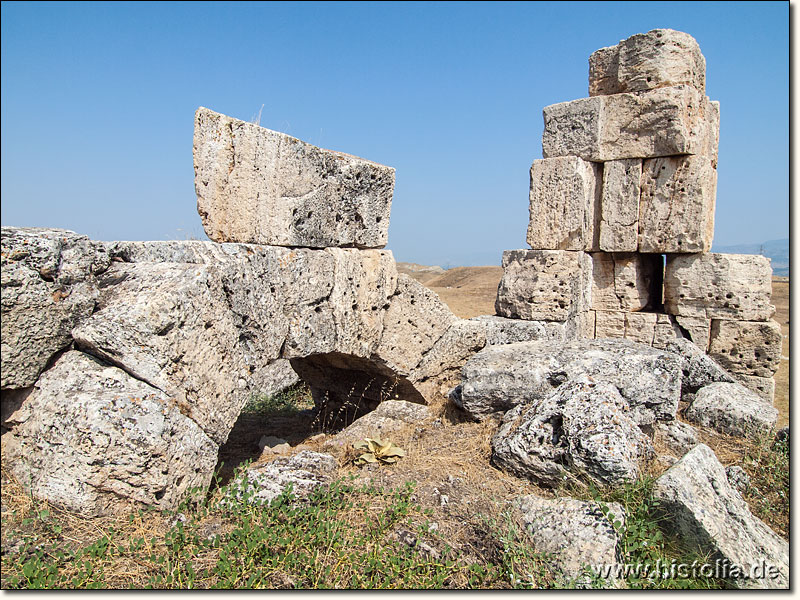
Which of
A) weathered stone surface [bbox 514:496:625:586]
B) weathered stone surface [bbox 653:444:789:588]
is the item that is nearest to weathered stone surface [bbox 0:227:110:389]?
weathered stone surface [bbox 514:496:625:586]

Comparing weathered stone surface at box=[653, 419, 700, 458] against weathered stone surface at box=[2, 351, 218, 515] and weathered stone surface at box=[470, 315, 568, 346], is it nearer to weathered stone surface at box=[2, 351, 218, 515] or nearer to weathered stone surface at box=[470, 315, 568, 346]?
weathered stone surface at box=[470, 315, 568, 346]

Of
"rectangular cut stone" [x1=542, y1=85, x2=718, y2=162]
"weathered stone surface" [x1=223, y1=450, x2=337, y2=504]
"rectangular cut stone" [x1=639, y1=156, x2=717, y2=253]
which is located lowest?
"weathered stone surface" [x1=223, y1=450, x2=337, y2=504]

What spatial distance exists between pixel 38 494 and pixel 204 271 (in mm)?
1316

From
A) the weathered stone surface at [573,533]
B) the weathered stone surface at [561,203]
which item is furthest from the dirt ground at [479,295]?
the weathered stone surface at [573,533]

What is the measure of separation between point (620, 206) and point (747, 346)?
6.48ft

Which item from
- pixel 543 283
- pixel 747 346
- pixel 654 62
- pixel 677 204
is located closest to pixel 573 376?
pixel 543 283

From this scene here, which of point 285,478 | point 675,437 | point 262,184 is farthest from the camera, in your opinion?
point 675,437

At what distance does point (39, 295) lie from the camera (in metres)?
2.85

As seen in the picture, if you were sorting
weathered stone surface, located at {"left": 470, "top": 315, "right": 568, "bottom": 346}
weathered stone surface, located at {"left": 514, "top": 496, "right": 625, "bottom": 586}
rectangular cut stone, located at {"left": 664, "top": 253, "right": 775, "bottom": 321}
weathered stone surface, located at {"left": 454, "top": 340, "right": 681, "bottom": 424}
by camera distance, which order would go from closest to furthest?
weathered stone surface, located at {"left": 514, "top": 496, "right": 625, "bottom": 586}
weathered stone surface, located at {"left": 454, "top": 340, "right": 681, "bottom": 424}
weathered stone surface, located at {"left": 470, "top": 315, "right": 568, "bottom": 346}
rectangular cut stone, located at {"left": 664, "top": 253, "right": 775, "bottom": 321}

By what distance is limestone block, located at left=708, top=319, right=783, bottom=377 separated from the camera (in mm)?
6297

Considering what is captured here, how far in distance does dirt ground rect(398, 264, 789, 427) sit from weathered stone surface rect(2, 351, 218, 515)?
7.23 meters

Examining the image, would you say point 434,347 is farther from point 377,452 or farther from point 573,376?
point 377,452

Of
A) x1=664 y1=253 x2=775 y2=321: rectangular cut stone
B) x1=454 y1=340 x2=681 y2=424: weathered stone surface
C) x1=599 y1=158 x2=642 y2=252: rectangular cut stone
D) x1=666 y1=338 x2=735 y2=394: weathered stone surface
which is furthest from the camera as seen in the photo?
x1=599 y1=158 x2=642 y2=252: rectangular cut stone

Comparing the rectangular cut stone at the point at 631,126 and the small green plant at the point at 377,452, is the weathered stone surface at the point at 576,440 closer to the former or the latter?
the small green plant at the point at 377,452
